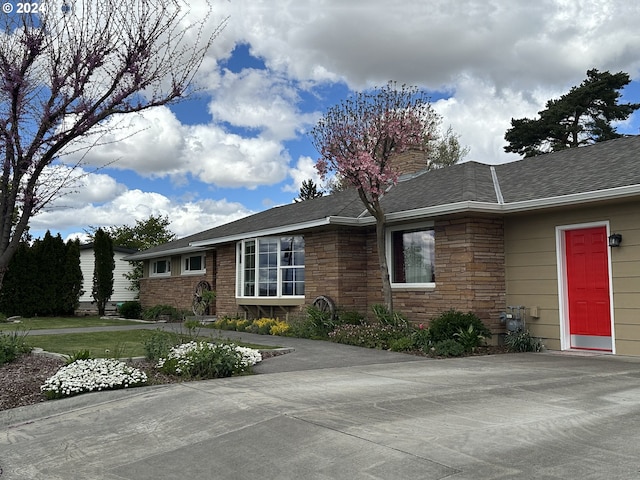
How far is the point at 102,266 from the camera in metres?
22.8

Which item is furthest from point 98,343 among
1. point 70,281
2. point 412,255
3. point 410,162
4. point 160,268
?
point 160,268

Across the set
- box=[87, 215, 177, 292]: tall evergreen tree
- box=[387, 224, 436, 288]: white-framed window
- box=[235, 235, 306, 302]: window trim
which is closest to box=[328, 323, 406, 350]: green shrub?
box=[387, 224, 436, 288]: white-framed window

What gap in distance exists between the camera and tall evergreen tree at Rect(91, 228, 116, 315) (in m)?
22.8

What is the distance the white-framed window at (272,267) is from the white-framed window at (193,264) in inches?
203

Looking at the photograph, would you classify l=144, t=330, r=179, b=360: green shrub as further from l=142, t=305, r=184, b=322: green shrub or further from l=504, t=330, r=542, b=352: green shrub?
l=142, t=305, r=184, b=322: green shrub

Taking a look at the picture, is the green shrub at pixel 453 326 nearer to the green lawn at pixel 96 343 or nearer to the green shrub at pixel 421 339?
the green shrub at pixel 421 339

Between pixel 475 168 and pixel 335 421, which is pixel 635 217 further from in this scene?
pixel 335 421

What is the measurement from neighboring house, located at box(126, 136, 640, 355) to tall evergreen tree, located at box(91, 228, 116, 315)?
9.56 metres

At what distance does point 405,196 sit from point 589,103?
24480 mm

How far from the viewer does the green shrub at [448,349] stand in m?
9.91

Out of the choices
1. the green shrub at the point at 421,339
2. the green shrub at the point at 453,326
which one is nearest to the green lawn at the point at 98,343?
the green shrub at the point at 421,339

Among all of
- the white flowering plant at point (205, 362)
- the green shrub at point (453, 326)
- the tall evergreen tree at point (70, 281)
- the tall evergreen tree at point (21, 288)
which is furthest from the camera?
the tall evergreen tree at point (70, 281)

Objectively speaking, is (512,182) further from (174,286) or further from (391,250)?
(174,286)

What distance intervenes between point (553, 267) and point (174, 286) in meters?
16.5
